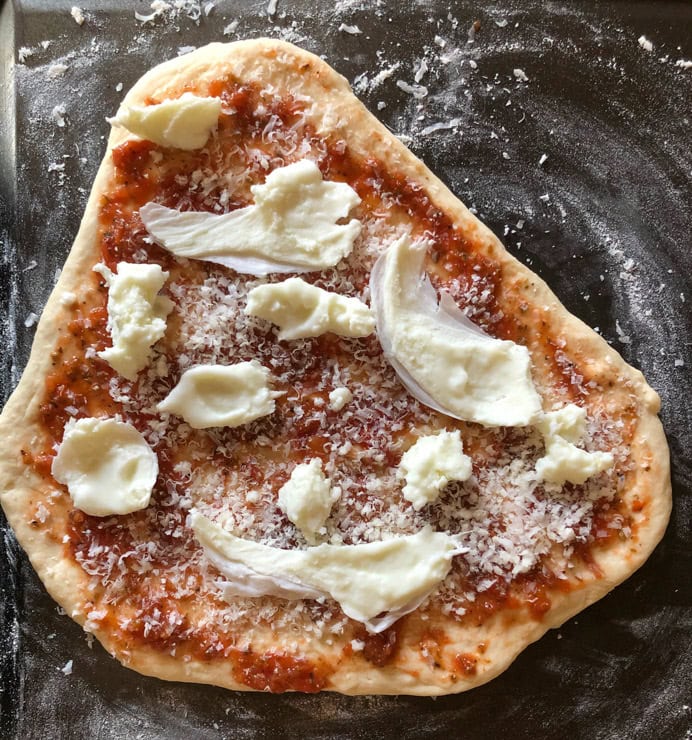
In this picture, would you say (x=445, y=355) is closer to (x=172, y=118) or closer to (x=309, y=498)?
(x=309, y=498)

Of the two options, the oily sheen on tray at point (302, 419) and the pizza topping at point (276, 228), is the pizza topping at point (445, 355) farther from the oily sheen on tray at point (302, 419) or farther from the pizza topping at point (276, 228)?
the pizza topping at point (276, 228)

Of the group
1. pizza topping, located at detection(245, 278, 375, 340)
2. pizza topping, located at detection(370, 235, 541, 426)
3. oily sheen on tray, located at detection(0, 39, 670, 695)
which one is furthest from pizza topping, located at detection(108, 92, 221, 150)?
pizza topping, located at detection(370, 235, 541, 426)

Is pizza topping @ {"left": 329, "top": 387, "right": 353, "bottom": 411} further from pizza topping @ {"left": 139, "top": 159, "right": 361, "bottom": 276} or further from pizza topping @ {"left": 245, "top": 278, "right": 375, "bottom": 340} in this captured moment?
pizza topping @ {"left": 139, "top": 159, "right": 361, "bottom": 276}

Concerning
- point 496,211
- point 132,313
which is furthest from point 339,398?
point 496,211

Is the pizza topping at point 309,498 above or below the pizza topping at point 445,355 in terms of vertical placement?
below

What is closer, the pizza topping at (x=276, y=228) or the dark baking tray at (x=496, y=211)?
the pizza topping at (x=276, y=228)

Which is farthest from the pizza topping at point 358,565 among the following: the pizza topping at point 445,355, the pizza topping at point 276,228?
the pizza topping at point 276,228

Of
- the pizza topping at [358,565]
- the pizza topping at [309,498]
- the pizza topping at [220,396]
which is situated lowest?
the pizza topping at [358,565]

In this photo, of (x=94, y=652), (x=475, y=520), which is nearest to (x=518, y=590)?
(x=475, y=520)
